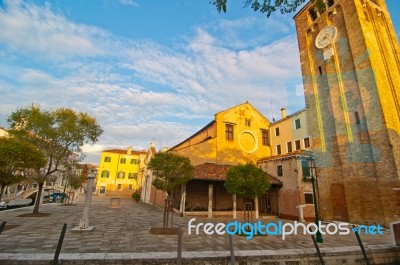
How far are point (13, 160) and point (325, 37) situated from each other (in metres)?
28.9

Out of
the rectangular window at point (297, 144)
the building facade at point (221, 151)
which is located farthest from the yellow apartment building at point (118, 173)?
the rectangular window at point (297, 144)

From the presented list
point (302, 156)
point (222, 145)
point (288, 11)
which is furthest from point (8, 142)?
point (302, 156)

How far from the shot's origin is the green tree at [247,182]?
12852mm

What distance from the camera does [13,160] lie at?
38.4 ft

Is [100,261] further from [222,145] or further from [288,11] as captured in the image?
[222,145]

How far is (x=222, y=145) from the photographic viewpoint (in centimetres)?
2355

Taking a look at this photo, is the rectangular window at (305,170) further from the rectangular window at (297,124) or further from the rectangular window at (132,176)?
the rectangular window at (132,176)

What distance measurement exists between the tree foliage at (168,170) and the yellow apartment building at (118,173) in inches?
1428

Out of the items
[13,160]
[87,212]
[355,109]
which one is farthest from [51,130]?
[355,109]

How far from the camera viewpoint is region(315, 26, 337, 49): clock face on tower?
21.2m

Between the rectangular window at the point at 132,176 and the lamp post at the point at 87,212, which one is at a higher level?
the rectangular window at the point at 132,176

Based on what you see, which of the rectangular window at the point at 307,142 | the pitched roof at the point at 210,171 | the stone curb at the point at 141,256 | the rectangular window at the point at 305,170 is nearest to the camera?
the stone curb at the point at 141,256

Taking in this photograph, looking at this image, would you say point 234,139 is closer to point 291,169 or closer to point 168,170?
point 291,169

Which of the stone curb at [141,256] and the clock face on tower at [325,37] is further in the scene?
the clock face on tower at [325,37]
